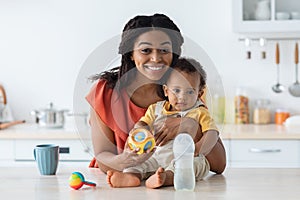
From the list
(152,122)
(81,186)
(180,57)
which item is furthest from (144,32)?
(81,186)

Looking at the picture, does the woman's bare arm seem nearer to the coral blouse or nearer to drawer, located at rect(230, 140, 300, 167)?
the coral blouse

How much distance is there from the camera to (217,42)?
354 cm

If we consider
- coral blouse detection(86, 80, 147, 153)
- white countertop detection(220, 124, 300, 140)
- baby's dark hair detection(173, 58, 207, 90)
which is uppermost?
baby's dark hair detection(173, 58, 207, 90)

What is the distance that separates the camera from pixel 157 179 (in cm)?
150

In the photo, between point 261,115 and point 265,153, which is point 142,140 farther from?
point 261,115

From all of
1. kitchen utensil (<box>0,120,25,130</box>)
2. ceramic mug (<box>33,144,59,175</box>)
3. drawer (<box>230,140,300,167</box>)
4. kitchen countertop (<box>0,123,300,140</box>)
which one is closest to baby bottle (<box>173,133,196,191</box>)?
ceramic mug (<box>33,144,59,175</box>)

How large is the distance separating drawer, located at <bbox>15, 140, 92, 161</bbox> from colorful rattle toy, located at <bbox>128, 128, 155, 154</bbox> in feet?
5.61

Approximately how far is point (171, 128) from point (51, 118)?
1.99 m

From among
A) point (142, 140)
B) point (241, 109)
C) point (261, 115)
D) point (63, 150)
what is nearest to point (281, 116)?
point (261, 115)

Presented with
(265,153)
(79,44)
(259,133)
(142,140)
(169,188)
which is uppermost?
(79,44)

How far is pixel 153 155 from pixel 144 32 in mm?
321

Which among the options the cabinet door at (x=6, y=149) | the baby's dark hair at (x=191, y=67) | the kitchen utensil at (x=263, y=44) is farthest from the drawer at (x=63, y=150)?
the baby's dark hair at (x=191, y=67)

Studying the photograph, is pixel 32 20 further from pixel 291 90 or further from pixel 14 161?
pixel 291 90

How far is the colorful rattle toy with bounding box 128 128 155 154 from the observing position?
1.49 meters
